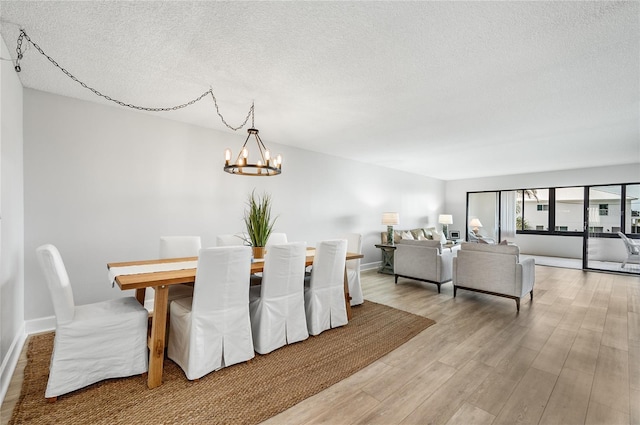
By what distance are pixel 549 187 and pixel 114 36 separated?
29.1 ft

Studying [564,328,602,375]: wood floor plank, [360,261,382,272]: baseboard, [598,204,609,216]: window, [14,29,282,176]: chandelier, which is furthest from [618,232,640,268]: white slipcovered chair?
[14,29,282,176]: chandelier

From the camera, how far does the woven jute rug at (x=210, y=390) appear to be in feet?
5.75

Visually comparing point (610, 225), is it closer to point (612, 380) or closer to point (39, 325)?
point (612, 380)

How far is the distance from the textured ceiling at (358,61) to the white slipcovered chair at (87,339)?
61.4 inches

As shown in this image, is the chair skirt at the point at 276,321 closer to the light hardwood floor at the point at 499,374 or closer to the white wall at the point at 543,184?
the light hardwood floor at the point at 499,374

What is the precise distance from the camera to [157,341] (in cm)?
209

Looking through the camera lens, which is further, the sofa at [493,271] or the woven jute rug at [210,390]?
the sofa at [493,271]

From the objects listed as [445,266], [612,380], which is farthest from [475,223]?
[612,380]

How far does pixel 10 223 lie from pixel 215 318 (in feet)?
6.03

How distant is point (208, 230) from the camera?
13.5 feet

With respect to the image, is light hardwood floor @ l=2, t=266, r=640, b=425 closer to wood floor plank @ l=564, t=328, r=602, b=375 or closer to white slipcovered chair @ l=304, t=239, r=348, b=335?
wood floor plank @ l=564, t=328, r=602, b=375

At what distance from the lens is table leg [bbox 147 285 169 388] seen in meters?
2.05

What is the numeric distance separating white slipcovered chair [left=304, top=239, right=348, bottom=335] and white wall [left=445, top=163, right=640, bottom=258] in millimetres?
6921

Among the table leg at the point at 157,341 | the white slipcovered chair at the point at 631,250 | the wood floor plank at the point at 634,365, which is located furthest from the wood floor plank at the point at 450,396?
the white slipcovered chair at the point at 631,250
